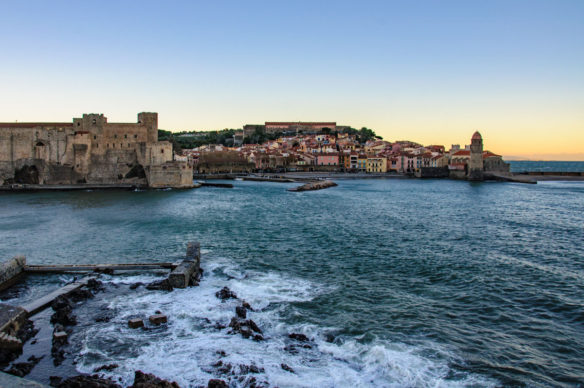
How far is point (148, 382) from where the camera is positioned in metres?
4.50

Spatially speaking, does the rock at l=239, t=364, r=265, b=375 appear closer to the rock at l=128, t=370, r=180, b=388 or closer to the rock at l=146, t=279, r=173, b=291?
the rock at l=128, t=370, r=180, b=388

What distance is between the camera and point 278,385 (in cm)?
472

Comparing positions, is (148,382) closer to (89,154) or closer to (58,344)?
(58,344)

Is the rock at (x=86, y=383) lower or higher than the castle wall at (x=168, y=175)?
lower

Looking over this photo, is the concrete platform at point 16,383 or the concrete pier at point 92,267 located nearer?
the concrete platform at point 16,383

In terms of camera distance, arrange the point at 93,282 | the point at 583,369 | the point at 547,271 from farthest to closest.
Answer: the point at 547,271 < the point at 93,282 < the point at 583,369

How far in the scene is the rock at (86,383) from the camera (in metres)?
4.50

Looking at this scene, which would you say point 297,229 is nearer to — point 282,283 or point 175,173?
point 282,283

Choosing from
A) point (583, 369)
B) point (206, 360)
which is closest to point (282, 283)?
point (206, 360)

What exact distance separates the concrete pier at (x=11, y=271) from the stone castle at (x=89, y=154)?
2494 cm

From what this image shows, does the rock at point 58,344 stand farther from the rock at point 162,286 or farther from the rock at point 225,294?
the rock at point 225,294

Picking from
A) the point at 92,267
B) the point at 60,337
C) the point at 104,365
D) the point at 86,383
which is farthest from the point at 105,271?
the point at 86,383

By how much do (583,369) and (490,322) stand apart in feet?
5.03

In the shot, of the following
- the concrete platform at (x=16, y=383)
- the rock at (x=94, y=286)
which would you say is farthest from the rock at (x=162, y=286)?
the concrete platform at (x=16, y=383)
